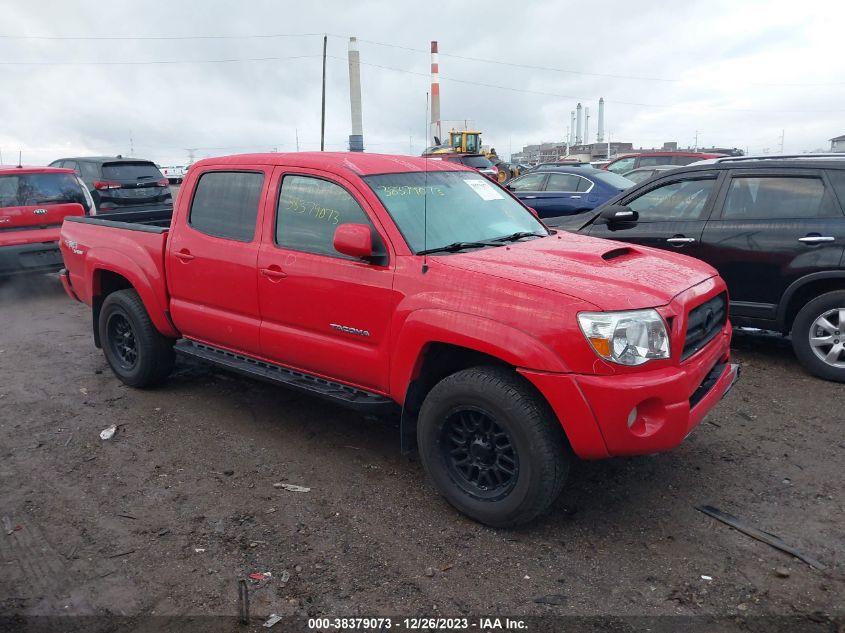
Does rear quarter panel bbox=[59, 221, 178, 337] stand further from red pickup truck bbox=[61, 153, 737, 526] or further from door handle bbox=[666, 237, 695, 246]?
door handle bbox=[666, 237, 695, 246]

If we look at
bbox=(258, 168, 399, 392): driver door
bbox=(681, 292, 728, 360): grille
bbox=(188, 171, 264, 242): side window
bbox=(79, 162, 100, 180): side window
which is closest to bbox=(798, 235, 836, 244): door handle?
bbox=(681, 292, 728, 360): grille

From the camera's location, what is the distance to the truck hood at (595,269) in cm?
323

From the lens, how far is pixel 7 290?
9547 mm

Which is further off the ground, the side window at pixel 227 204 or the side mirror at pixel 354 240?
the side window at pixel 227 204

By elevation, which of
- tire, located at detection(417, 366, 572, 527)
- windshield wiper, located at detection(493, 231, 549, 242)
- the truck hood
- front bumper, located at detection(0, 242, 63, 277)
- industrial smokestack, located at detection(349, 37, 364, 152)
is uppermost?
industrial smokestack, located at detection(349, 37, 364, 152)

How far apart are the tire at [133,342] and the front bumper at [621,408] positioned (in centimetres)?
327

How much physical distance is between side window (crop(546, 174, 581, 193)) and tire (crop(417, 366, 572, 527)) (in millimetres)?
9311

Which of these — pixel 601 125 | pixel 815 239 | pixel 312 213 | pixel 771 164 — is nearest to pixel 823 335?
pixel 815 239

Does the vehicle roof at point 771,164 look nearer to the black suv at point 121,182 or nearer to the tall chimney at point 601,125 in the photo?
the black suv at point 121,182

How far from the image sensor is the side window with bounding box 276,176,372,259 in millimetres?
4035

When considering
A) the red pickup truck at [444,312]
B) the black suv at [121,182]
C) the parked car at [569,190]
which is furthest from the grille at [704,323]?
the black suv at [121,182]

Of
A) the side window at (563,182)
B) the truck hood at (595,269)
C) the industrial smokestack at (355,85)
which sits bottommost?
the truck hood at (595,269)

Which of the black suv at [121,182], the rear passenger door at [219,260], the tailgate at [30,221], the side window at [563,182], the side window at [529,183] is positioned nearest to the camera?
the rear passenger door at [219,260]

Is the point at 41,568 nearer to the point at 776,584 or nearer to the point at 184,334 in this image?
the point at 184,334
